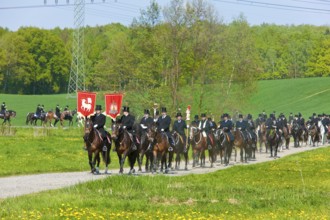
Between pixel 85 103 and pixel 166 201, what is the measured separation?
1934 cm

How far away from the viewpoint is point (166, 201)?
62.5ft

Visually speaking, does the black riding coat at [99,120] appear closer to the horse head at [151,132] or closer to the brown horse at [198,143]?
the horse head at [151,132]

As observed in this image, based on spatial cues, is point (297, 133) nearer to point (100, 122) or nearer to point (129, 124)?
point (129, 124)

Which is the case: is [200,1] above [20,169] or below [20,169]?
above

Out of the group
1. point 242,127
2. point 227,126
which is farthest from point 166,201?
point 242,127

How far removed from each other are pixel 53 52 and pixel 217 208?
12735 cm

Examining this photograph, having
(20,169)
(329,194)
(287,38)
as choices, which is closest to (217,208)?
(329,194)

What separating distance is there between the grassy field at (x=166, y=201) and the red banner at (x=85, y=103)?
13.8 meters

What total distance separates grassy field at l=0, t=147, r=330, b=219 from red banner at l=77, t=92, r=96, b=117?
13821 mm

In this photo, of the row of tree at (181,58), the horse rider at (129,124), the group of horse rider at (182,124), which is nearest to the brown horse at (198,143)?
the group of horse rider at (182,124)

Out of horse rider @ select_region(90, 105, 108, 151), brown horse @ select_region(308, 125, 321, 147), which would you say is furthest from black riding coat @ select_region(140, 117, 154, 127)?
brown horse @ select_region(308, 125, 321, 147)

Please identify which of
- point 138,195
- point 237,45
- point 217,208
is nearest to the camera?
point 217,208

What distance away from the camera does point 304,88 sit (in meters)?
131

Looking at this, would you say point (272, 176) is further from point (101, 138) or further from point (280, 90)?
point (280, 90)
